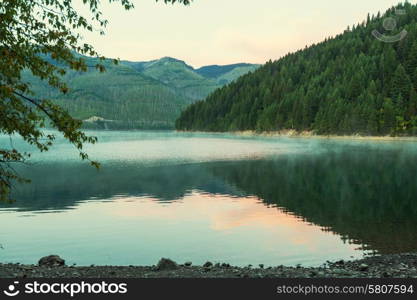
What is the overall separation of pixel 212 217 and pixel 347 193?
61.8 ft

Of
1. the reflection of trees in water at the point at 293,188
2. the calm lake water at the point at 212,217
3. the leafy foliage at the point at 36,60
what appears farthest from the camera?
the reflection of trees in water at the point at 293,188

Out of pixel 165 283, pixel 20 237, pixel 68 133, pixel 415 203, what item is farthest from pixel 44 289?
pixel 415 203

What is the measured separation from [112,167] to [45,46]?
236 feet

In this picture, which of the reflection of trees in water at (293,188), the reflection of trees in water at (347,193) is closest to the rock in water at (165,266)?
the reflection of trees in water at (347,193)

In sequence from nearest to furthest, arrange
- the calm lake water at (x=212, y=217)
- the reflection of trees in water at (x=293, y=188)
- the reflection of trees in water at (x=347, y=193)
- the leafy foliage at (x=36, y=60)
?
the leafy foliage at (x=36, y=60)
the calm lake water at (x=212, y=217)
the reflection of trees in water at (x=347, y=193)
the reflection of trees in water at (x=293, y=188)

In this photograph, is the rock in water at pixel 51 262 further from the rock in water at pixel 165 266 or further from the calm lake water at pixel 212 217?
the rock in water at pixel 165 266

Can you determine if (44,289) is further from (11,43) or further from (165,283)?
(11,43)

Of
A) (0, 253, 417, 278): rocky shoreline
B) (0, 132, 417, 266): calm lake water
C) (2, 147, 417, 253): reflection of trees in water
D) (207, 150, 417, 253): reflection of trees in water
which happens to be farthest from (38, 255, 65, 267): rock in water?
(207, 150, 417, 253): reflection of trees in water

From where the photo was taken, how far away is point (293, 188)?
56.9 m

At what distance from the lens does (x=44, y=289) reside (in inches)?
496

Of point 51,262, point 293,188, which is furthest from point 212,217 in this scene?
point 293,188

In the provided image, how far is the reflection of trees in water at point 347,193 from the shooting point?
1287 inches

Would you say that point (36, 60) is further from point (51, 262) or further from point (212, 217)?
point (212, 217)

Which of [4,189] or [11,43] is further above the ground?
[11,43]
